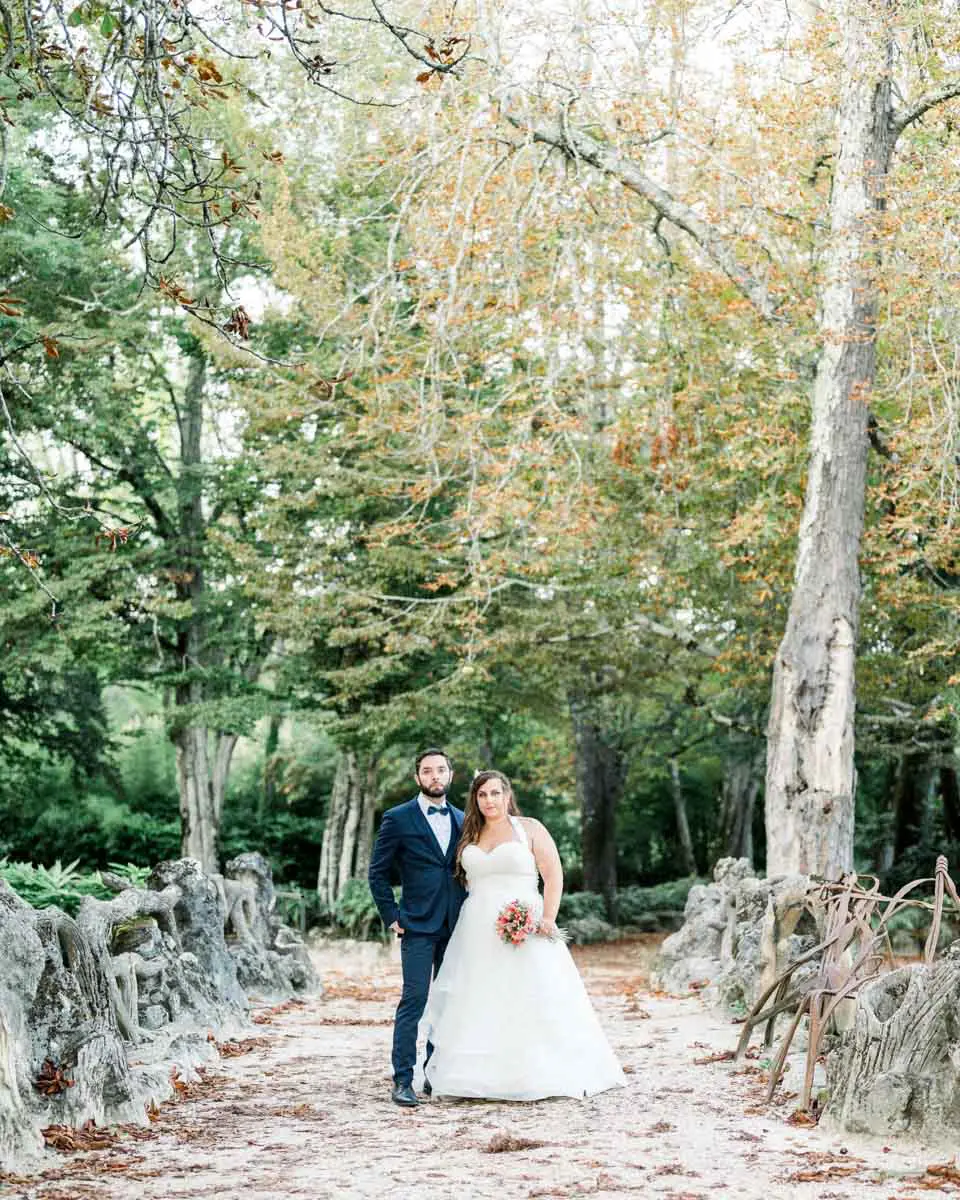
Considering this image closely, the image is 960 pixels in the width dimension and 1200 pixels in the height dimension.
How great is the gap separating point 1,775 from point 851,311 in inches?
755

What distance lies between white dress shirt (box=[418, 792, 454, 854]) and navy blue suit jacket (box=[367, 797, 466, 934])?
1.0 inches

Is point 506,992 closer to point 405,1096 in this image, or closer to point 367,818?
point 405,1096

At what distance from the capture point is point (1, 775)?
85.7 feet

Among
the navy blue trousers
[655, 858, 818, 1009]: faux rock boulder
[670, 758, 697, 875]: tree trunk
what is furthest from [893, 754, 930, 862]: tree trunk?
the navy blue trousers

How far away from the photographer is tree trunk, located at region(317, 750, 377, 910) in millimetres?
22031

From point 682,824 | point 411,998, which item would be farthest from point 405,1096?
point 682,824

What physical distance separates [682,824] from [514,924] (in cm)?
2301

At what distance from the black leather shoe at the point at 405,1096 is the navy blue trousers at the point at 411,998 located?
0.02 m

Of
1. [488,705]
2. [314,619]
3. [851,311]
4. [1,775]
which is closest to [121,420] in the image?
[314,619]

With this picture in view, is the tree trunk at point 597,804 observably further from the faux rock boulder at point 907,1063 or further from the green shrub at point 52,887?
the faux rock boulder at point 907,1063

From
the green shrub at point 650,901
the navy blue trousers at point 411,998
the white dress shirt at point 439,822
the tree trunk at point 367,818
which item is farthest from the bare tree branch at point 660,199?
the green shrub at point 650,901

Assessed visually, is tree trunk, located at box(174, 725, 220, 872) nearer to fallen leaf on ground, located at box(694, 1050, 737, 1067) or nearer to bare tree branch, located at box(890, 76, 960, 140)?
bare tree branch, located at box(890, 76, 960, 140)

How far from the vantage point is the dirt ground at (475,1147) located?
5.03 m

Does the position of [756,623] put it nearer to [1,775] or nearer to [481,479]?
[481,479]
